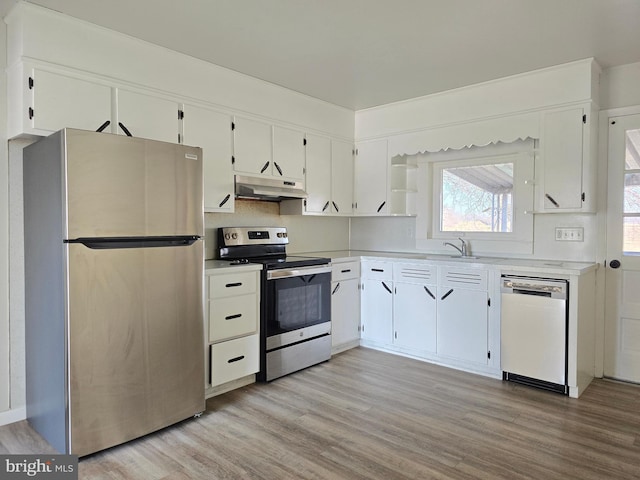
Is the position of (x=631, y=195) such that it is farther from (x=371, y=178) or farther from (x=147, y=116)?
(x=147, y=116)

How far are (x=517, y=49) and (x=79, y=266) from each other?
3118mm

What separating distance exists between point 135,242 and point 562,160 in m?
3.16

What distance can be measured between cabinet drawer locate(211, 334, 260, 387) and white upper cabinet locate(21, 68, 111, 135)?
1.67 meters

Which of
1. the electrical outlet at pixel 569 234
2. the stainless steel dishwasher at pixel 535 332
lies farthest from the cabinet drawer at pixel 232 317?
the electrical outlet at pixel 569 234

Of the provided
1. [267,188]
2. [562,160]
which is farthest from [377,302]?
[562,160]

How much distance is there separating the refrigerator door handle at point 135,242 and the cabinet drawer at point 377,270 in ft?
6.57

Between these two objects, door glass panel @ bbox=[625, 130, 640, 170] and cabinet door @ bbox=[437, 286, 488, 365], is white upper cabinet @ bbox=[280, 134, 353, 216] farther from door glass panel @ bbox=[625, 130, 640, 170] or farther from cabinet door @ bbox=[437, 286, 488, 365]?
door glass panel @ bbox=[625, 130, 640, 170]

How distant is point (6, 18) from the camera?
→ 8.43 ft

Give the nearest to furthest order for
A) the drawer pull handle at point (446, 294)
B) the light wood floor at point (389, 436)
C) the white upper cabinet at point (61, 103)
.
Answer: the light wood floor at point (389, 436) → the white upper cabinet at point (61, 103) → the drawer pull handle at point (446, 294)

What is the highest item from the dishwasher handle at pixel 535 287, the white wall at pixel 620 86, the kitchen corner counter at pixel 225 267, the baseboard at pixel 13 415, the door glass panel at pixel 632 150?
the white wall at pixel 620 86

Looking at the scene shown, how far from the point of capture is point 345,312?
4137mm

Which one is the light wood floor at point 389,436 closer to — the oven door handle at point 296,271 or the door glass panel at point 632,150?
the oven door handle at point 296,271

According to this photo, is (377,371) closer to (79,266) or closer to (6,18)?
(79,266)

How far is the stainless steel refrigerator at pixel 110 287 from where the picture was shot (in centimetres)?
220
